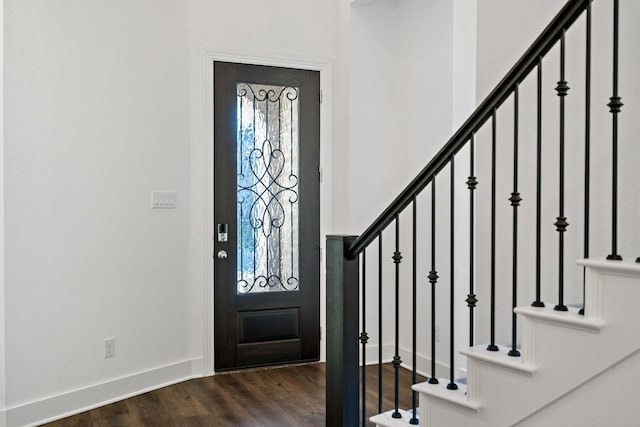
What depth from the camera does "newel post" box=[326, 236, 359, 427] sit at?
2.64 meters

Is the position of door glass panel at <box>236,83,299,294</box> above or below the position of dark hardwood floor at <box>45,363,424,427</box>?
above

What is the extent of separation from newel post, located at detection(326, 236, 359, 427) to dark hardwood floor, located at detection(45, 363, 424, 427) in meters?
0.78

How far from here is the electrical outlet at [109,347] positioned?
152 inches

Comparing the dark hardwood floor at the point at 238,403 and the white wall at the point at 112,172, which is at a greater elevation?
the white wall at the point at 112,172

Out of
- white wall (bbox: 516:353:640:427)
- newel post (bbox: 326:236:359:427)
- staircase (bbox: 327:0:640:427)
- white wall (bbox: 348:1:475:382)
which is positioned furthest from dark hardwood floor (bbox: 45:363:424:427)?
white wall (bbox: 516:353:640:427)

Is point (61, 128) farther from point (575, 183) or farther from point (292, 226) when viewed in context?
point (575, 183)

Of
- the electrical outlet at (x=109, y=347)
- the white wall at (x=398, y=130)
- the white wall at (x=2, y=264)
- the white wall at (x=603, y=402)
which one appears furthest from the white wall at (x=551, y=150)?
the white wall at (x=2, y=264)

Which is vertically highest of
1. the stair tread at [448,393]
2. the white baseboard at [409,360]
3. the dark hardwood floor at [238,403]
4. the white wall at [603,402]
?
the white wall at [603,402]

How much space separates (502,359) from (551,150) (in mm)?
1186

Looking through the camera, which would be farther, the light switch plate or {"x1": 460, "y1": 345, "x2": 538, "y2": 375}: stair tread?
the light switch plate

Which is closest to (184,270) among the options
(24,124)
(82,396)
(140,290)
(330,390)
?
(140,290)

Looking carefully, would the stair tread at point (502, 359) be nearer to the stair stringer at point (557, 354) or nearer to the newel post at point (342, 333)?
the stair stringer at point (557, 354)

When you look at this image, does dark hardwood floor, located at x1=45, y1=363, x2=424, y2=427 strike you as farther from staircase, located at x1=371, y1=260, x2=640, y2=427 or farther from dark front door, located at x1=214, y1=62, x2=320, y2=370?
staircase, located at x1=371, y1=260, x2=640, y2=427

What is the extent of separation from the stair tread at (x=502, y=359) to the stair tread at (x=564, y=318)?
0.56 ft
